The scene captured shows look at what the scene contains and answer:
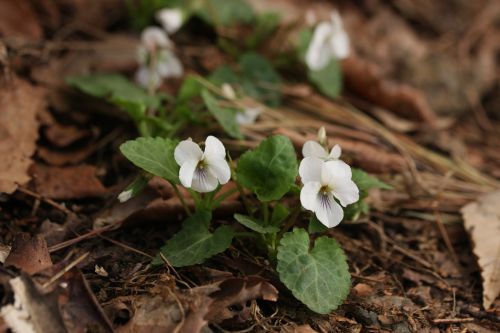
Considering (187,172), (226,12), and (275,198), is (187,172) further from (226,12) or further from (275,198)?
(226,12)

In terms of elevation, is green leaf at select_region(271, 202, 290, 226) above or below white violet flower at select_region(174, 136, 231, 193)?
below

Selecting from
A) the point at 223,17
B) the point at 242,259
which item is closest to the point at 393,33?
the point at 223,17

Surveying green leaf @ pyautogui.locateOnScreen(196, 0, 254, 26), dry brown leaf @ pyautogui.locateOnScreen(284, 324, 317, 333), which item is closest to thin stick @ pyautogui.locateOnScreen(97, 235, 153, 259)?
dry brown leaf @ pyautogui.locateOnScreen(284, 324, 317, 333)

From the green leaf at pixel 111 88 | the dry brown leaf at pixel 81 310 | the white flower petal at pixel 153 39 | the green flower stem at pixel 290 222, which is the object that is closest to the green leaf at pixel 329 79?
the white flower petal at pixel 153 39

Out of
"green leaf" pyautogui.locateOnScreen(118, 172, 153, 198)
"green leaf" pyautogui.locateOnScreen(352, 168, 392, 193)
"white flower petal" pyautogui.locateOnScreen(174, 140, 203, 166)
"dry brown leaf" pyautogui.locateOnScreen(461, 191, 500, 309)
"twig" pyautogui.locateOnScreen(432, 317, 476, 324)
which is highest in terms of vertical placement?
"white flower petal" pyautogui.locateOnScreen(174, 140, 203, 166)

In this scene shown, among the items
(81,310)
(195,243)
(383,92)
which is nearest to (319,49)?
(383,92)

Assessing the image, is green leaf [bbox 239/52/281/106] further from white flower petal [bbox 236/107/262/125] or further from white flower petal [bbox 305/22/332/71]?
white flower petal [bbox 236/107/262/125]

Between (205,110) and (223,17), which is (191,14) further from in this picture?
(205,110)
